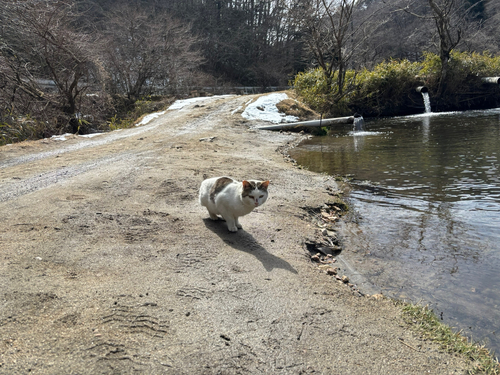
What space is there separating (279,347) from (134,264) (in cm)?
158

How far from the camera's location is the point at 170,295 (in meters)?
2.83

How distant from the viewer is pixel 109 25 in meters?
25.6

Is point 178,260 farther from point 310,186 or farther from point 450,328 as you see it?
point 310,186

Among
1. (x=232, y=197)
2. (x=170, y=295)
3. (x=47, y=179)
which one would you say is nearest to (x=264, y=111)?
(x=47, y=179)

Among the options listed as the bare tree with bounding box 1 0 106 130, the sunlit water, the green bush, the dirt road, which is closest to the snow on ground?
the green bush

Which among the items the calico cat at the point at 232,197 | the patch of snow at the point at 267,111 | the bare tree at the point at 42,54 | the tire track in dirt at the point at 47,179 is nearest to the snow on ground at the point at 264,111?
the patch of snow at the point at 267,111

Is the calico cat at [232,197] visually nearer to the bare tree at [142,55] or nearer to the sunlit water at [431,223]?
the sunlit water at [431,223]

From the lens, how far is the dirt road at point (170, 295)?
2225 mm

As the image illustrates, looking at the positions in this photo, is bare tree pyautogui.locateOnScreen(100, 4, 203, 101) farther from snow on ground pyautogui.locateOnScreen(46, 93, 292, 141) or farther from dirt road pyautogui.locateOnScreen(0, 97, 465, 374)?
dirt road pyautogui.locateOnScreen(0, 97, 465, 374)

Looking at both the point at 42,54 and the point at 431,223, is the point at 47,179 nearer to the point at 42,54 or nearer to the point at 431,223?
the point at 431,223

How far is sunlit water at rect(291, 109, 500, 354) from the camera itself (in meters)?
3.30

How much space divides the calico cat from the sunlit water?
132 centimetres

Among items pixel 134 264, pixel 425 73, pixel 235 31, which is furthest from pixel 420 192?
pixel 235 31

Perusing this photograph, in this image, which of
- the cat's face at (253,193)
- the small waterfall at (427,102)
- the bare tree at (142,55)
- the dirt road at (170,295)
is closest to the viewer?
the dirt road at (170,295)
